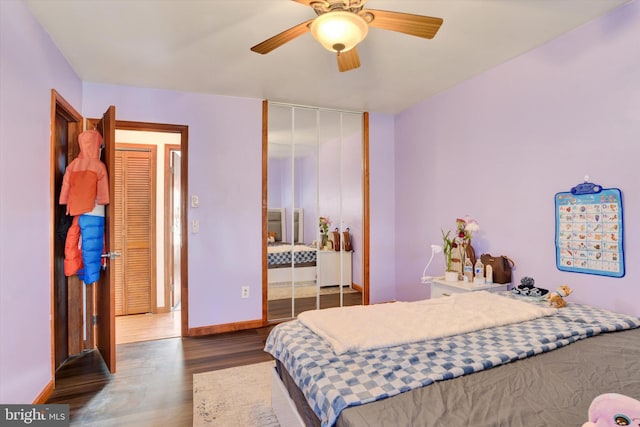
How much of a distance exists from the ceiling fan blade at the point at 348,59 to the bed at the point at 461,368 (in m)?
1.54

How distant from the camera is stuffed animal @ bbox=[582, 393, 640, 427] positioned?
0.89 meters

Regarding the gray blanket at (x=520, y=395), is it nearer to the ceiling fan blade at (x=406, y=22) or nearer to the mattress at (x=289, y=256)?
the ceiling fan blade at (x=406, y=22)

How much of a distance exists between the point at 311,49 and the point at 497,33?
1.33m

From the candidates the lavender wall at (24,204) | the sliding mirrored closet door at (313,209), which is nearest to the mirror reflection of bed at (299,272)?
the sliding mirrored closet door at (313,209)

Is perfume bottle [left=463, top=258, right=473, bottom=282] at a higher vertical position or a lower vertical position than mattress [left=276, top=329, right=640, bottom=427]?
higher

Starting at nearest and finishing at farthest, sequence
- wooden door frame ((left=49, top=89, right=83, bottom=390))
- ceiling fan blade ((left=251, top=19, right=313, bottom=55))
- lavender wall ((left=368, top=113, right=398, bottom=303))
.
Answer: ceiling fan blade ((left=251, top=19, right=313, bottom=55)) → wooden door frame ((left=49, top=89, right=83, bottom=390)) → lavender wall ((left=368, top=113, right=398, bottom=303))

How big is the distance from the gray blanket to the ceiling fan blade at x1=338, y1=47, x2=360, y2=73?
1820mm

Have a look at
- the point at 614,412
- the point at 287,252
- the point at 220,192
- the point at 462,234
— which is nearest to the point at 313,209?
the point at 287,252

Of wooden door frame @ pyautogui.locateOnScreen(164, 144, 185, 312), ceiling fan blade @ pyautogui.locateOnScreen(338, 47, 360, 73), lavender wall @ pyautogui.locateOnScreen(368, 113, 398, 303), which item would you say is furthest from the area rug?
ceiling fan blade @ pyautogui.locateOnScreen(338, 47, 360, 73)

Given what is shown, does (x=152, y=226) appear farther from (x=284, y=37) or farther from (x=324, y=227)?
(x=284, y=37)

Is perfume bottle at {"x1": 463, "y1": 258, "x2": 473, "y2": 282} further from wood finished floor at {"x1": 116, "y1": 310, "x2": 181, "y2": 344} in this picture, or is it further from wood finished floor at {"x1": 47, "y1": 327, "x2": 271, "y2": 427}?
wood finished floor at {"x1": 116, "y1": 310, "x2": 181, "y2": 344}

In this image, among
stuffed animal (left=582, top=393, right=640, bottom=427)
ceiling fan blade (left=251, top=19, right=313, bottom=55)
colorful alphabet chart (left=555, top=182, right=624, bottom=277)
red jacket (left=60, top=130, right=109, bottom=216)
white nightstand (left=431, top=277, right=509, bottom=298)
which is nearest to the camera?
stuffed animal (left=582, top=393, right=640, bottom=427)

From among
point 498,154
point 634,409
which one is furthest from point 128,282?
point 634,409

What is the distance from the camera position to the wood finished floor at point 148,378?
207cm
